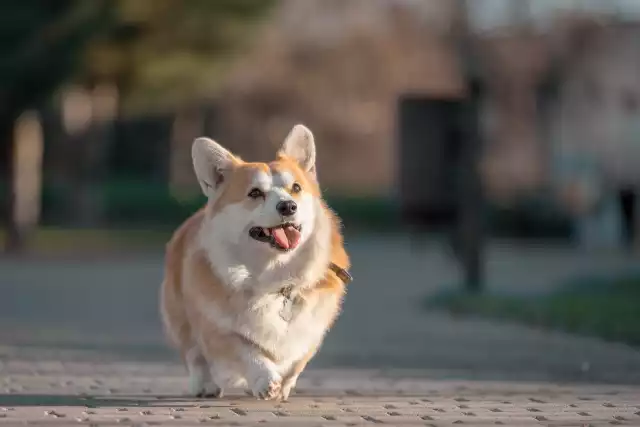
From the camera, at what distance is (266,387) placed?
7207 mm

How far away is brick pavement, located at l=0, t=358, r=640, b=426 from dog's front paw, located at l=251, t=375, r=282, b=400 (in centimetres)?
9

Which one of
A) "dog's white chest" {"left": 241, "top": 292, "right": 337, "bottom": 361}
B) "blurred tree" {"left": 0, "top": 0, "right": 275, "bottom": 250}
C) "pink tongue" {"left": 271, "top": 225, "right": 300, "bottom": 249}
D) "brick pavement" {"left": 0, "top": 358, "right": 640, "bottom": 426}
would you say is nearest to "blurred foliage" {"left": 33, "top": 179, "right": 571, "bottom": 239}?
"blurred tree" {"left": 0, "top": 0, "right": 275, "bottom": 250}

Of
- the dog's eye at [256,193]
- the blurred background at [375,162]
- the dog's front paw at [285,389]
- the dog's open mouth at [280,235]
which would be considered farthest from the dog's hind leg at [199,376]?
the blurred background at [375,162]

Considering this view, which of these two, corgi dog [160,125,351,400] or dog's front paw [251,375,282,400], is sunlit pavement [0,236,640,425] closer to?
dog's front paw [251,375,282,400]

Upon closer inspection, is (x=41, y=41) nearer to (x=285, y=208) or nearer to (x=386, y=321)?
(x=386, y=321)

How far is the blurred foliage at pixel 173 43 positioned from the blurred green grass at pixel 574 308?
45.8 feet

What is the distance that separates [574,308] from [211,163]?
8405 millimetres

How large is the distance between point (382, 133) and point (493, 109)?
14932 millimetres

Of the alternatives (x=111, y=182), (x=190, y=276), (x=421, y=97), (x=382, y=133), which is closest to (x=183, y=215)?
(x=111, y=182)

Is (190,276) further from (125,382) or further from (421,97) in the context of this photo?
(421,97)

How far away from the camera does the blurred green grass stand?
1339 cm

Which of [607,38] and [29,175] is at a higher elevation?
[607,38]

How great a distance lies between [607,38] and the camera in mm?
36281

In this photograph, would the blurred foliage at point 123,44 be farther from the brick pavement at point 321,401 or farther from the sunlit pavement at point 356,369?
the brick pavement at point 321,401
